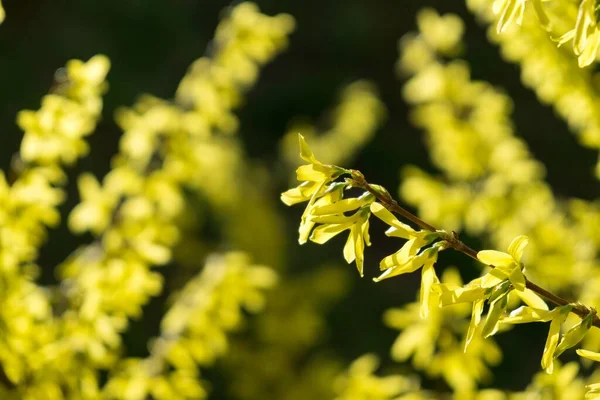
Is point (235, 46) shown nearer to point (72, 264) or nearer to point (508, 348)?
point (72, 264)

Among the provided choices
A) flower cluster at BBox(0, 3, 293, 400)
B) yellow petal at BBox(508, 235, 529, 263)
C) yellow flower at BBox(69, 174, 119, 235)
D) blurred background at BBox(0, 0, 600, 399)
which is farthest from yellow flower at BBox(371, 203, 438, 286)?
blurred background at BBox(0, 0, 600, 399)

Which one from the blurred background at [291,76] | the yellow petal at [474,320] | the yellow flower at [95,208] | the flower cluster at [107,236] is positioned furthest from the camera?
the blurred background at [291,76]

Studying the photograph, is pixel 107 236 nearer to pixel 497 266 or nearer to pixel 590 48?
pixel 497 266

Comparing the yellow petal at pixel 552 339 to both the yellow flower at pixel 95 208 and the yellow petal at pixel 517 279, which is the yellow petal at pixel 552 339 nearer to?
the yellow petal at pixel 517 279

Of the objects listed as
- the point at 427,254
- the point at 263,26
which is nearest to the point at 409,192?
the point at 263,26

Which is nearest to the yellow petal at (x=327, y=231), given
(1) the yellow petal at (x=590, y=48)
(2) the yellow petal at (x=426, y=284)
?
(2) the yellow petal at (x=426, y=284)

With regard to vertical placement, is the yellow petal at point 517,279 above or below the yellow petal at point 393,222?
below

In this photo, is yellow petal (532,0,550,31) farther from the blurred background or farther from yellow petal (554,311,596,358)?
the blurred background

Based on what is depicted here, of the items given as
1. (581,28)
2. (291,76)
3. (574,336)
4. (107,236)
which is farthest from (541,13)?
(291,76)

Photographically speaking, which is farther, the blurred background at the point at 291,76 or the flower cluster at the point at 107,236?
the blurred background at the point at 291,76
